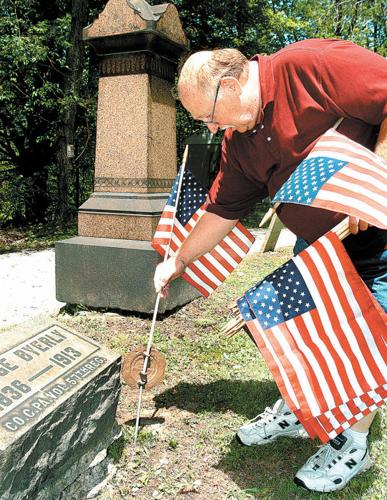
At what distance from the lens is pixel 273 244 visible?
8398 mm

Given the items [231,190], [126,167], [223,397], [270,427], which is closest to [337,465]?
[270,427]

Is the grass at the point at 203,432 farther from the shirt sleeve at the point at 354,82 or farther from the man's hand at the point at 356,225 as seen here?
the shirt sleeve at the point at 354,82

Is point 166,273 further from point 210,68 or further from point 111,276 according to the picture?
point 111,276

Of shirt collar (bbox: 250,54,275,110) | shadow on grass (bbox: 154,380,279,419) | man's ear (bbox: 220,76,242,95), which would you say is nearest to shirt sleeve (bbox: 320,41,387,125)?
shirt collar (bbox: 250,54,275,110)

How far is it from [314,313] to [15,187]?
11408 mm

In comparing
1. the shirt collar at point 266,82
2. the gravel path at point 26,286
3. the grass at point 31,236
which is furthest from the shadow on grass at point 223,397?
the grass at point 31,236

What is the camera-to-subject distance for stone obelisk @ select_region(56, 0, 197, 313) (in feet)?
15.1

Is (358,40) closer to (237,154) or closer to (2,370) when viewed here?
(237,154)

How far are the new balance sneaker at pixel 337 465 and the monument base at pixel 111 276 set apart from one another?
236 centimetres

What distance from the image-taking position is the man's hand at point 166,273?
280 centimetres

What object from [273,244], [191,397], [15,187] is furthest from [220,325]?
[15,187]

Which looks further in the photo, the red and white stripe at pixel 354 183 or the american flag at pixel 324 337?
the american flag at pixel 324 337

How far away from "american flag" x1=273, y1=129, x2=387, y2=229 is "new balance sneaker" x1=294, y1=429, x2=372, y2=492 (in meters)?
1.16

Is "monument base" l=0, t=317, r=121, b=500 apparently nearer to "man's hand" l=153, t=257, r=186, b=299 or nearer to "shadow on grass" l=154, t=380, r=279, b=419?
"man's hand" l=153, t=257, r=186, b=299
